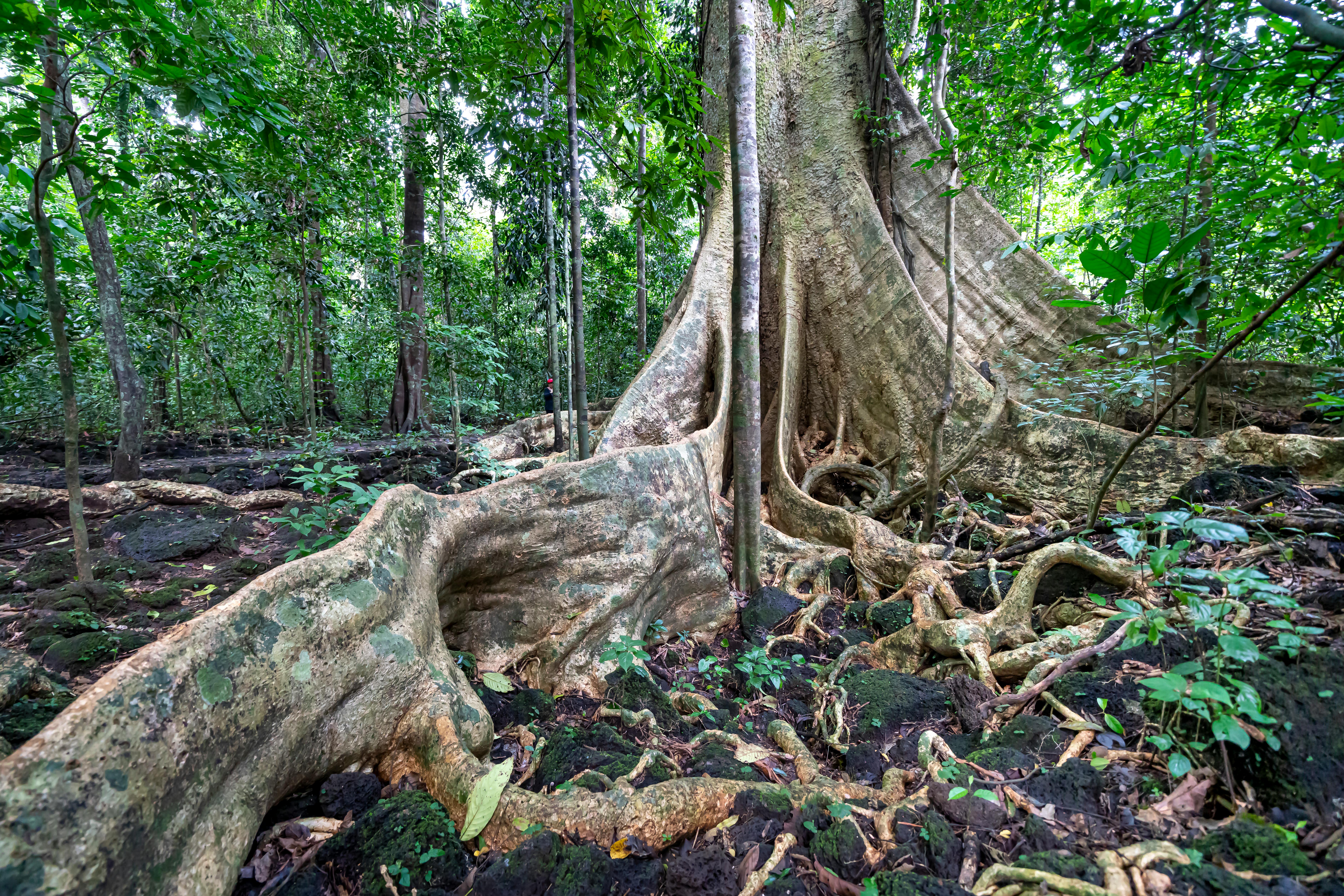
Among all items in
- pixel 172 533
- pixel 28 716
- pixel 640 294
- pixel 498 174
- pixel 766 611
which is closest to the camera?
pixel 28 716

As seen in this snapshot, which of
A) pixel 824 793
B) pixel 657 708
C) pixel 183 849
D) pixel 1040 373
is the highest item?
pixel 1040 373

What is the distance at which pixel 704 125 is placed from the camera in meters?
6.59

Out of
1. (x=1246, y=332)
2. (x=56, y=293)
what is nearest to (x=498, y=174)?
(x=56, y=293)

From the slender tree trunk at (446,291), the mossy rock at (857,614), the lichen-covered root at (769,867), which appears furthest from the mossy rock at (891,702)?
the slender tree trunk at (446,291)

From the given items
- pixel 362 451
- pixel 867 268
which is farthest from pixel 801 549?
pixel 362 451

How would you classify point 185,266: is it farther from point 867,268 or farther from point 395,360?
point 867,268

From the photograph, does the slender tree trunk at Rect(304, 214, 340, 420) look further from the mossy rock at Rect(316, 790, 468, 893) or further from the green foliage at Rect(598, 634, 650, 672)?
the mossy rock at Rect(316, 790, 468, 893)

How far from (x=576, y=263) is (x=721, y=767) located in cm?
336

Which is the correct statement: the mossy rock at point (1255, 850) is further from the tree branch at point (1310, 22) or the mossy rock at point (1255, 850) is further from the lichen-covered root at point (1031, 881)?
the tree branch at point (1310, 22)

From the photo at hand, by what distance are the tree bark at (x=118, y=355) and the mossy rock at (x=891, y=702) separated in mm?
7154

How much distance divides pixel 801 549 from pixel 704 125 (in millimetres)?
5297

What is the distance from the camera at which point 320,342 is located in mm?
8586

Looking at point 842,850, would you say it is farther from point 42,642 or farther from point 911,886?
point 42,642

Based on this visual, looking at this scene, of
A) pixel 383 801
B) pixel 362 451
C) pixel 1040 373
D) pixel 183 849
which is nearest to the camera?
pixel 183 849
